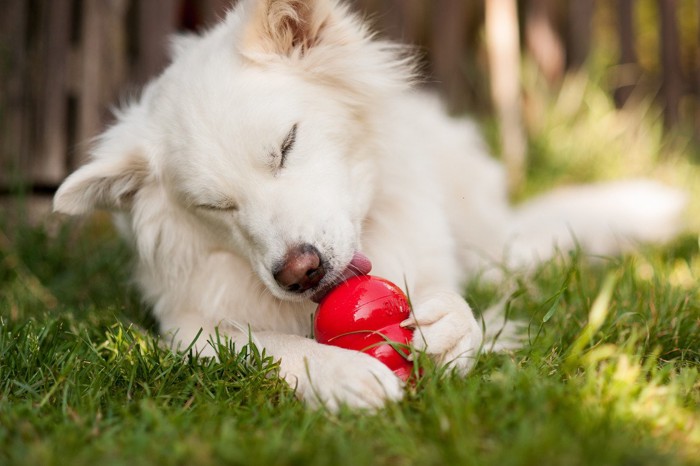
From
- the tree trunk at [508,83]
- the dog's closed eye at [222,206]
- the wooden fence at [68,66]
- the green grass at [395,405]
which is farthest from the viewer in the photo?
the tree trunk at [508,83]

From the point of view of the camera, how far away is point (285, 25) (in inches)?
104

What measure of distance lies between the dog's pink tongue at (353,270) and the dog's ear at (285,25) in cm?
87

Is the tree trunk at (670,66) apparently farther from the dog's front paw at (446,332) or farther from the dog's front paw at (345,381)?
the dog's front paw at (345,381)

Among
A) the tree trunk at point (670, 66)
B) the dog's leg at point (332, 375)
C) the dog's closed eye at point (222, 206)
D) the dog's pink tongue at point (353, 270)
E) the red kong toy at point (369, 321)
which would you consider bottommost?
the dog's leg at point (332, 375)

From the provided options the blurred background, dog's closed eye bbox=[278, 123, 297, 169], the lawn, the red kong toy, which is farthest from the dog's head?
the blurred background

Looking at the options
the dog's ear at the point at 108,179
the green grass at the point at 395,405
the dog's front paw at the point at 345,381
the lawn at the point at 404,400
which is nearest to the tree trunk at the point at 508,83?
the lawn at the point at 404,400

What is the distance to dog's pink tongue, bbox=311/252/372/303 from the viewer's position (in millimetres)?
2267

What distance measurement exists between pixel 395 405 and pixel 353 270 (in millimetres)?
635

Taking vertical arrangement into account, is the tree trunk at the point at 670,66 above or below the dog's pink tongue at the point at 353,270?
above

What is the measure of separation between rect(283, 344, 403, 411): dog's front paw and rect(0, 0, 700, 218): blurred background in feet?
7.65

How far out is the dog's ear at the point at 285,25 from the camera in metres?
2.55

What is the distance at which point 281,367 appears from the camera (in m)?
2.12

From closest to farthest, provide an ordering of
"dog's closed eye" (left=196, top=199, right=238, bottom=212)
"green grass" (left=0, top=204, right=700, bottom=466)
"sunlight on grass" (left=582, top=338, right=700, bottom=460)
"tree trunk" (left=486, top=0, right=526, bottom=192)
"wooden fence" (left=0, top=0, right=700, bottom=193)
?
"green grass" (left=0, top=204, right=700, bottom=466) → "sunlight on grass" (left=582, top=338, right=700, bottom=460) → "dog's closed eye" (left=196, top=199, right=238, bottom=212) → "wooden fence" (left=0, top=0, right=700, bottom=193) → "tree trunk" (left=486, top=0, right=526, bottom=192)

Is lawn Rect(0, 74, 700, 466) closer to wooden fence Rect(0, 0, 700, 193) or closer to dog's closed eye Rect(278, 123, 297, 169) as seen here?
dog's closed eye Rect(278, 123, 297, 169)
